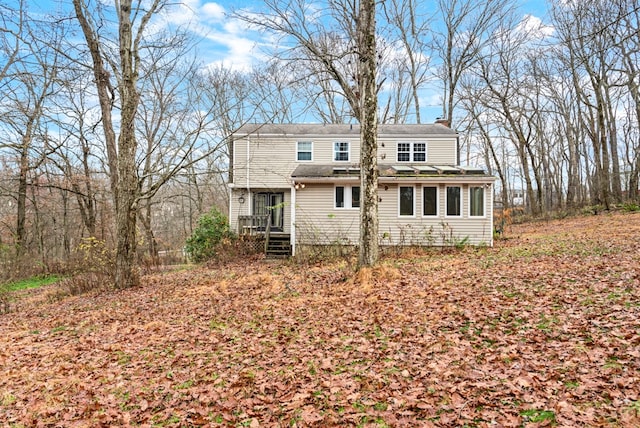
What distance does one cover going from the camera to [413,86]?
2862 centimetres

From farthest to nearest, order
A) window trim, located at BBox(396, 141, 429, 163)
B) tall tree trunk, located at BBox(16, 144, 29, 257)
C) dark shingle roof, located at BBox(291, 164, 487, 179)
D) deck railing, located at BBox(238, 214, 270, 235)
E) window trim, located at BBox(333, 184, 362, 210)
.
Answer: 1. window trim, located at BBox(396, 141, 429, 163)
2. deck railing, located at BBox(238, 214, 270, 235)
3. tall tree trunk, located at BBox(16, 144, 29, 257)
4. window trim, located at BBox(333, 184, 362, 210)
5. dark shingle roof, located at BBox(291, 164, 487, 179)

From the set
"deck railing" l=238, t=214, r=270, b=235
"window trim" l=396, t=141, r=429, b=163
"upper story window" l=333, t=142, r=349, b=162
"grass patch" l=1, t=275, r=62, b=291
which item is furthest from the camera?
"upper story window" l=333, t=142, r=349, b=162

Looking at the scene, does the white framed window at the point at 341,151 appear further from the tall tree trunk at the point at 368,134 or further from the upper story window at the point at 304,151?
the tall tree trunk at the point at 368,134

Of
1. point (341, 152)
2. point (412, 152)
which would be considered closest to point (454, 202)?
point (412, 152)

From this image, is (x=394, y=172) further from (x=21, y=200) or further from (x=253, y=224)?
(x=21, y=200)

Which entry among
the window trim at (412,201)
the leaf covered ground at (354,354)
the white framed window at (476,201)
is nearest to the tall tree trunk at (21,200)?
the leaf covered ground at (354,354)

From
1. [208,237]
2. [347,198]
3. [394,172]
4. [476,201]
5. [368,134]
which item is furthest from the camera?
[208,237]

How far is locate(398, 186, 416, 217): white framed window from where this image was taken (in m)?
15.6

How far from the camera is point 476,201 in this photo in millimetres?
15328

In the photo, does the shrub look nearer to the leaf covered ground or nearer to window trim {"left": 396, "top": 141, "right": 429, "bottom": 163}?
the leaf covered ground

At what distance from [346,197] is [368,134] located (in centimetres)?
603

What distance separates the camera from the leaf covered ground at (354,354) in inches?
148

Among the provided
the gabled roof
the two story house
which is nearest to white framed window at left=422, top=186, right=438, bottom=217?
the two story house

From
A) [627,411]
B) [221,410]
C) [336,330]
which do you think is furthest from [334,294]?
[627,411]
